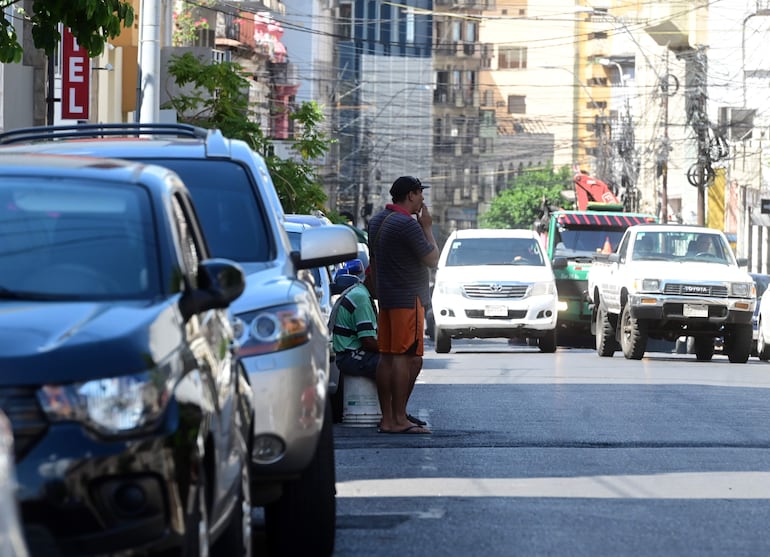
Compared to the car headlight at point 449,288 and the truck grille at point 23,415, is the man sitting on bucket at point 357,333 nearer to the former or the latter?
the truck grille at point 23,415

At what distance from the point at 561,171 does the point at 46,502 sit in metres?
147

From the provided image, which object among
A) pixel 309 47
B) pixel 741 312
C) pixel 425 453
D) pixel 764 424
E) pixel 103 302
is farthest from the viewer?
pixel 309 47

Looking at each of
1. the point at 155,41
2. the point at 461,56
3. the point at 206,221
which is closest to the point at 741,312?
the point at 155,41

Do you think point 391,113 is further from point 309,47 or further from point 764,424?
point 764,424

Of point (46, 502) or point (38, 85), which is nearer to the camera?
point (46, 502)

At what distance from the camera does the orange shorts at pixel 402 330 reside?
45.3 ft

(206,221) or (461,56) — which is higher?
(461,56)

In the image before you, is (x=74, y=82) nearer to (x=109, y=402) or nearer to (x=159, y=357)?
(x=159, y=357)

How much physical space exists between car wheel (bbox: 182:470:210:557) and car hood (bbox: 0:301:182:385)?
0.37 m

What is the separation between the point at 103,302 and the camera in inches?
221

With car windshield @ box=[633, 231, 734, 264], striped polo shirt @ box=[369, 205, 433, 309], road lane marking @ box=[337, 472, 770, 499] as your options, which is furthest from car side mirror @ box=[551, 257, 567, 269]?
road lane marking @ box=[337, 472, 770, 499]

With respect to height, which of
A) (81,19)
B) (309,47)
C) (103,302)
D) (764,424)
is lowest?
(764,424)

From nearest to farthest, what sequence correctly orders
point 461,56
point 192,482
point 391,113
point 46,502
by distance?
point 46,502, point 192,482, point 391,113, point 461,56

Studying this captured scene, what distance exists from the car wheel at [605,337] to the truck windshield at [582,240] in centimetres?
777
